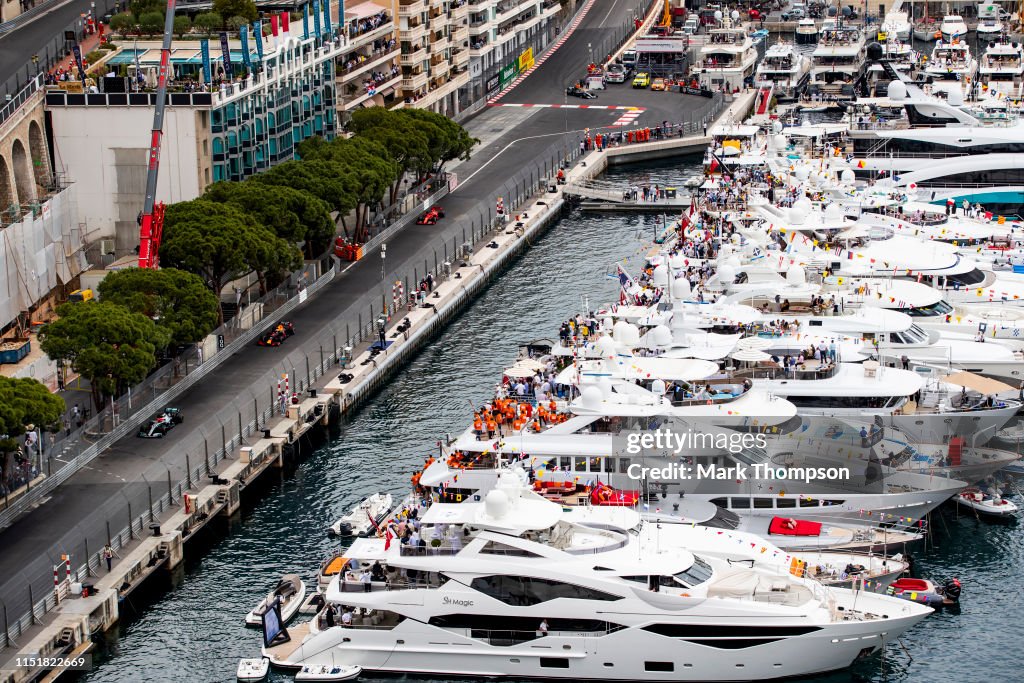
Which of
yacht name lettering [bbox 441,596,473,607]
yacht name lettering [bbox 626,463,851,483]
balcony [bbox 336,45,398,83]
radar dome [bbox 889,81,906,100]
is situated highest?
balcony [bbox 336,45,398,83]

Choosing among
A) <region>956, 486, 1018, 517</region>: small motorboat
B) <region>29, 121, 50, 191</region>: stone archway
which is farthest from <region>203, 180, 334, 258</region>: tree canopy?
<region>956, 486, 1018, 517</region>: small motorboat

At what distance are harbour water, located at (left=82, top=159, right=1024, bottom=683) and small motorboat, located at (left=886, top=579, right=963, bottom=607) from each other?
0.72 m

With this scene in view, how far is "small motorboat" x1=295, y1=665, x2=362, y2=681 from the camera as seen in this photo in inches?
3179

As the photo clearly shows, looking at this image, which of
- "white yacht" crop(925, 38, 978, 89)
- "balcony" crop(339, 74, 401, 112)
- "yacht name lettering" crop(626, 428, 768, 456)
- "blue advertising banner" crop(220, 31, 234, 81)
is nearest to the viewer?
"yacht name lettering" crop(626, 428, 768, 456)

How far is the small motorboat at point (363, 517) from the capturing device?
312 ft

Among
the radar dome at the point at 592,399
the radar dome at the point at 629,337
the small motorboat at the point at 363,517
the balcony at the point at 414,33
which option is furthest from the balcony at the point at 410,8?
the radar dome at the point at 592,399

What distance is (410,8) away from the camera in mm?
184000

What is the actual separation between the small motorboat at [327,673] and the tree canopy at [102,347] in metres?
27.8

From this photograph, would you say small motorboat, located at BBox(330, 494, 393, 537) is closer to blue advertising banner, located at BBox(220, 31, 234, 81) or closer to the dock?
the dock

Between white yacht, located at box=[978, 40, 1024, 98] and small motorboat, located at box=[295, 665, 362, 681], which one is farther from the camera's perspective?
white yacht, located at box=[978, 40, 1024, 98]

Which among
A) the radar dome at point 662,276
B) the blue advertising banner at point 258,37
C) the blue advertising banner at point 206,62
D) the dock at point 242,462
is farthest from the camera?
the blue advertising banner at point 258,37

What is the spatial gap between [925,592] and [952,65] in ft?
345

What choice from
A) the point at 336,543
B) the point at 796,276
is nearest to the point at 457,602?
the point at 336,543

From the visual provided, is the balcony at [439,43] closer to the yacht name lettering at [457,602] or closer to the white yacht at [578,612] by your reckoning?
the white yacht at [578,612]
